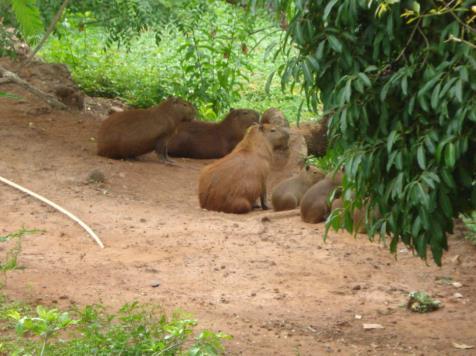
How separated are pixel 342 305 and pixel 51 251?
6.94 ft

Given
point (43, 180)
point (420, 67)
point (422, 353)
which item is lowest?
point (422, 353)

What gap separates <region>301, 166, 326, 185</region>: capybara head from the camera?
9297 millimetres

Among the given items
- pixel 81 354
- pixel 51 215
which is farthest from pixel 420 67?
pixel 51 215

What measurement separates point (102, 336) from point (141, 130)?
6334 millimetres

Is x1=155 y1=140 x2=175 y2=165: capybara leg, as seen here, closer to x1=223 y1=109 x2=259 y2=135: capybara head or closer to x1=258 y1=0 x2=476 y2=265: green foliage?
x1=223 y1=109 x2=259 y2=135: capybara head

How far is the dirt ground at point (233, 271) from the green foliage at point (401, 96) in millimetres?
1322

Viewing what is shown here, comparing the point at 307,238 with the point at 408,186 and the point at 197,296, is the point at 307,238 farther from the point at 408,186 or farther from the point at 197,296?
the point at 408,186

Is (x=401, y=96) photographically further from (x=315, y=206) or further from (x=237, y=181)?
(x=237, y=181)

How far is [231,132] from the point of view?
12.0 m

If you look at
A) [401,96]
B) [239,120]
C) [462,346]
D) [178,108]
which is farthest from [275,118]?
[401,96]

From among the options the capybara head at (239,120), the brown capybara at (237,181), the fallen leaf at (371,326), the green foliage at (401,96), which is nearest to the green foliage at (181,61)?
the capybara head at (239,120)

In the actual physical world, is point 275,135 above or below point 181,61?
below

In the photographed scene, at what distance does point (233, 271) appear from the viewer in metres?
6.49

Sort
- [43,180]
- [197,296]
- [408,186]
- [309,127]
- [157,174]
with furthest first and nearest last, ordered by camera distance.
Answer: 1. [309,127]
2. [157,174]
3. [43,180]
4. [197,296]
5. [408,186]
